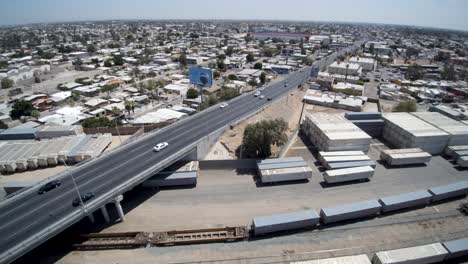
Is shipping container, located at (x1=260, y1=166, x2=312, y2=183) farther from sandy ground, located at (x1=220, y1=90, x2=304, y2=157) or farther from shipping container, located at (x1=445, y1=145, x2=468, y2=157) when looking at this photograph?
shipping container, located at (x1=445, y1=145, x2=468, y2=157)

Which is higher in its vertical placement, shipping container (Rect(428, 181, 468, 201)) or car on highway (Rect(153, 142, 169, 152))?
car on highway (Rect(153, 142, 169, 152))

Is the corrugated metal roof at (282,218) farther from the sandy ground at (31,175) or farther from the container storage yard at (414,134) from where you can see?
the sandy ground at (31,175)

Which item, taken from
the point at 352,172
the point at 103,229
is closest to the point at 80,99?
the point at 103,229

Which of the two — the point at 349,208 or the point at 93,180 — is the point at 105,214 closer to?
the point at 93,180

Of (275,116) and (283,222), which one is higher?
(275,116)

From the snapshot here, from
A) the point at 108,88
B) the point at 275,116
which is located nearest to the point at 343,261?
the point at 275,116

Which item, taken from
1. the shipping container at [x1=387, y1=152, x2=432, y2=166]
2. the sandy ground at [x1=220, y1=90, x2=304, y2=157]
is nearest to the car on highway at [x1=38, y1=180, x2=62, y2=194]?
the sandy ground at [x1=220, y1=90, x2=304, y2=157]
